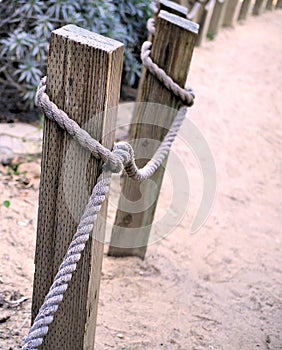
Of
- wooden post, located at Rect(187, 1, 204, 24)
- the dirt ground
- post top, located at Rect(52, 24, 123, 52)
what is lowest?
the dirt ground

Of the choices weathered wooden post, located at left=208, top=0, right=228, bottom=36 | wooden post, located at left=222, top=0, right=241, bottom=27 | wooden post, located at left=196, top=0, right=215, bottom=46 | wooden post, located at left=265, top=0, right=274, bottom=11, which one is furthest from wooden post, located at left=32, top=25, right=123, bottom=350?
wooden post, located at left=265, top=0, right=274, bottom=11

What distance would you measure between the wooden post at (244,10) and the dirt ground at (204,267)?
3065mm

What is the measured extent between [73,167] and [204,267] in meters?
1.59

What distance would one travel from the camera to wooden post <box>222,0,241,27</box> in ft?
22.2

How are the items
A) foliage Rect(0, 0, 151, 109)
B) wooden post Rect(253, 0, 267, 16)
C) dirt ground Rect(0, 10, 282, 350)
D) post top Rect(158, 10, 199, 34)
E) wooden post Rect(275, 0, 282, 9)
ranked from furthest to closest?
wooden post Rect(275, 0, 282, 9) < wooden post Rect(253, 0, 267, 16) < foliage Rect(0, 0, 151, 109) < dirt ground Rect(0, 10, 282, 350) < post top Rect(158, 10, 199, 34)

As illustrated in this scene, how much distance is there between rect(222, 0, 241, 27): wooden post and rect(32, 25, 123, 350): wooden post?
5.75 metres

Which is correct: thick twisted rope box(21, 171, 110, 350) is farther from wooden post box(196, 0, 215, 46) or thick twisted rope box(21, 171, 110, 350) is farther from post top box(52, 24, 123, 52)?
wooden post box(196, 0, 215, 46)

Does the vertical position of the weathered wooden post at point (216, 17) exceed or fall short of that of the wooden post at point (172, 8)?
it falls short

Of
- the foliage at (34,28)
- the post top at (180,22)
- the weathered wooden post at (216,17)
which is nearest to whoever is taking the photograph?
the post top at (180,22)

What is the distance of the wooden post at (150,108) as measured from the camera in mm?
2156

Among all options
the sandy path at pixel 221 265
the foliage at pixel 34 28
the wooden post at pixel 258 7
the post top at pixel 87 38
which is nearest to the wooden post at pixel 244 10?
the wooden post at pixel 258 7

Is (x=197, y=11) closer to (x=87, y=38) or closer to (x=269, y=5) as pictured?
(x=269, y=5)

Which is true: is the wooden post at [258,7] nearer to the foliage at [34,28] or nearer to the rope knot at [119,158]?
the foliage at [34,28]

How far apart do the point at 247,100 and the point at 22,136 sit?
8.02 feet
